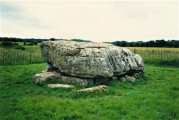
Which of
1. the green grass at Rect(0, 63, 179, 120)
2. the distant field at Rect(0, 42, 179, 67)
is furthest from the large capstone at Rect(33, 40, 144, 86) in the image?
the distant field at Rect(0, 42, 179, 67)

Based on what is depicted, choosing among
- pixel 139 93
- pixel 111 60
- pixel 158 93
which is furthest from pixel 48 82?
pixel 158 93

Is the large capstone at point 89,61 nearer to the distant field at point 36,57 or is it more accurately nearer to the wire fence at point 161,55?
the distant field at point 36,57

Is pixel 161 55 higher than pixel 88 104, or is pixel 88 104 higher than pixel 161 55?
pixel 161 55

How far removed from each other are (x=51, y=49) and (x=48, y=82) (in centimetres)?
309

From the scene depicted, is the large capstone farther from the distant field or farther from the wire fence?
the wire fence

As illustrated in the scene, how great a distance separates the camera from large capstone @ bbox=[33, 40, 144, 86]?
49.9 ft

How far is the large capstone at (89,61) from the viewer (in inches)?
599

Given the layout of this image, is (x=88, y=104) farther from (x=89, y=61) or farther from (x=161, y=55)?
(x=161, y=55)

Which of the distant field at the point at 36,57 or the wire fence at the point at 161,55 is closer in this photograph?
the distant field at the point at 36,57

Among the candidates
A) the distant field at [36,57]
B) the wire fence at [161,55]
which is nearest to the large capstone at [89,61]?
the distant field at [36,57]

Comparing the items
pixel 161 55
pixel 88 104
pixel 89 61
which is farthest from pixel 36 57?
pixel 88 104

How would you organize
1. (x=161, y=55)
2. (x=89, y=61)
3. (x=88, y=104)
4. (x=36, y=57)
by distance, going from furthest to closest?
(x=36, y=57)
(x=161, y=55)
(x=89, y=61)
(x=88, y=104)

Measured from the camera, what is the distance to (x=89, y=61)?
15359mm

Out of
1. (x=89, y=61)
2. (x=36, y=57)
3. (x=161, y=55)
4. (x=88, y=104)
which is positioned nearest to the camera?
(x=88, y=104)
